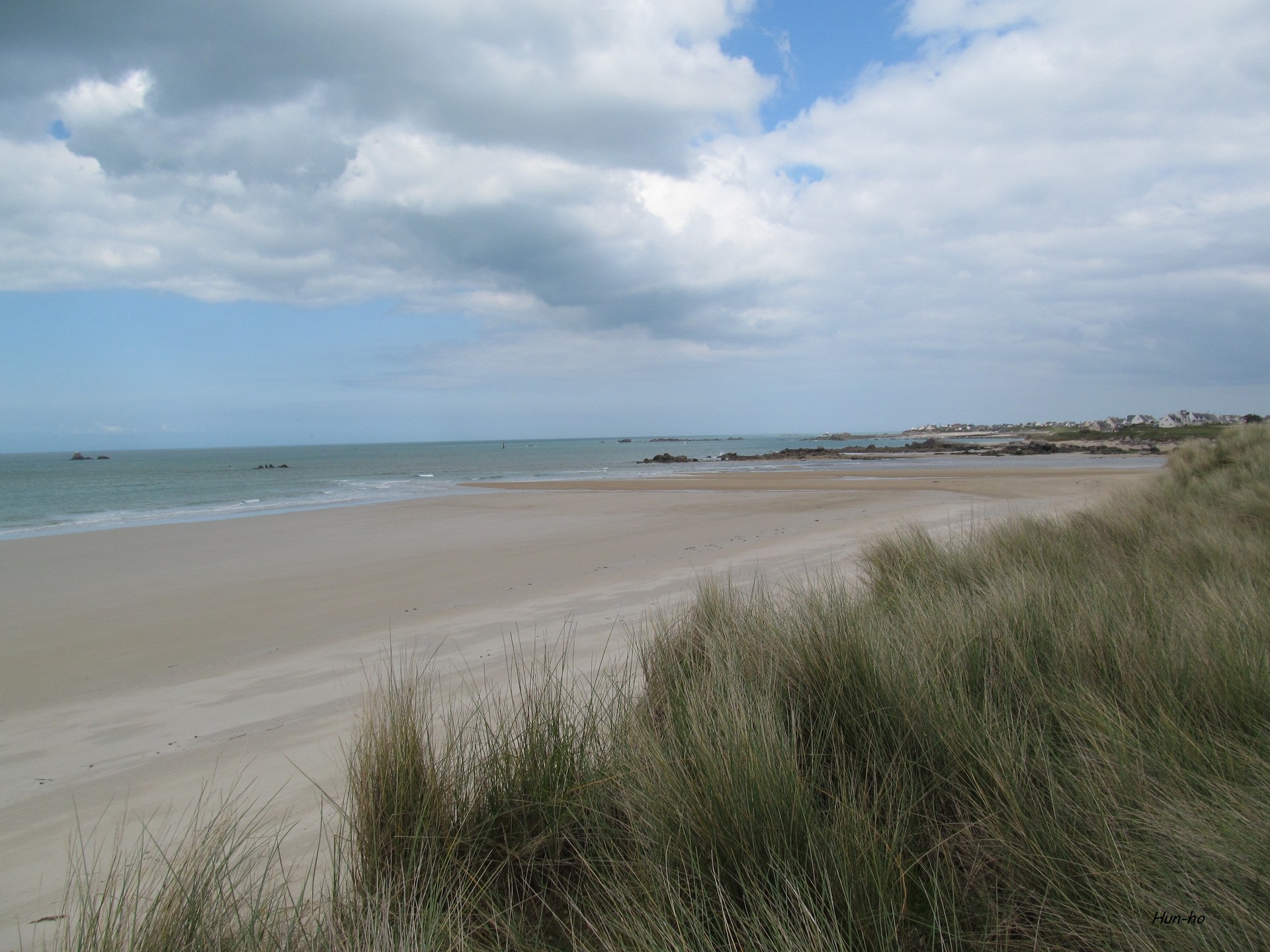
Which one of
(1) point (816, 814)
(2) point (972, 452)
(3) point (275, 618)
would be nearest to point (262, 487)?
(3) point (275, 618)

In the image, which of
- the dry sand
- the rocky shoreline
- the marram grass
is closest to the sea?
the rocky shoreline

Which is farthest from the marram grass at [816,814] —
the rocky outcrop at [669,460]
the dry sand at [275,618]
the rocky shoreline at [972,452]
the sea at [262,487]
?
the rocky outcrop at [669,460]

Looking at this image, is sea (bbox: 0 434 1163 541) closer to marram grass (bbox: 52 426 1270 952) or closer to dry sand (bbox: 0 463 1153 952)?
dry sand (bbox: 0 463 1153 952)

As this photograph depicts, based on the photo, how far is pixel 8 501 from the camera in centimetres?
2809

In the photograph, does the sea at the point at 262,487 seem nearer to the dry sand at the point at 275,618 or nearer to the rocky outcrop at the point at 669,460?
the rocky outcrop at the point at 669,460

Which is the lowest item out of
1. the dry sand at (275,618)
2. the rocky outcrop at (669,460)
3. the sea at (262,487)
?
the dry sand at (275,618)

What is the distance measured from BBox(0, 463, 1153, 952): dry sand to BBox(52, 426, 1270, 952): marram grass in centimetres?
97

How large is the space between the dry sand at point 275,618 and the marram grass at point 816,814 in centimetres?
97

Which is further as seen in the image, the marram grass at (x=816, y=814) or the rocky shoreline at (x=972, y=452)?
the rocky shoreline at (x=972, y=452)

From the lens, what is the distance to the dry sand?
3.73m

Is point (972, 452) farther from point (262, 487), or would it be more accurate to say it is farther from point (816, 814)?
point (816, 814)

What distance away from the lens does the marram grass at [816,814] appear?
186 centimetres

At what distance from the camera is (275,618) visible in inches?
311

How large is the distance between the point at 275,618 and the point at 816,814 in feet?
24.9
